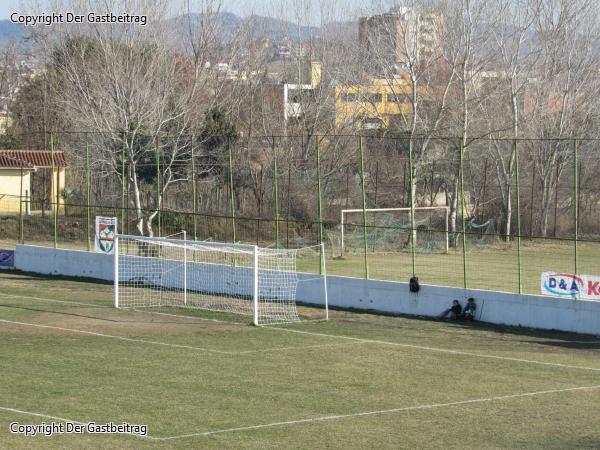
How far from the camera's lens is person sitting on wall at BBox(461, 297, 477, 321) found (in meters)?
26.8

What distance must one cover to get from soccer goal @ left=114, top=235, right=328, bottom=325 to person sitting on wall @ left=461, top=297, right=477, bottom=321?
144 inches

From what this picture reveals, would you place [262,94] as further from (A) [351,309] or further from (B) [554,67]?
(A) [351,309]

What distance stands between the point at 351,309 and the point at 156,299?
572 centimetres

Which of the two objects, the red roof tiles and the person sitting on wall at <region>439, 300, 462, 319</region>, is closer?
the person sitting on wall at <region>439, 300, 462, 319</region>

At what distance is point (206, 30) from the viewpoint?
66.8 meters

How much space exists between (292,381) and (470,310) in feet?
33.6

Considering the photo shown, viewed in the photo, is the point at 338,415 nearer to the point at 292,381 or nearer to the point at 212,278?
the point at 292,381

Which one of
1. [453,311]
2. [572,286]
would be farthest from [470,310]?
[572,286]

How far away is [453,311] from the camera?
1065 inches

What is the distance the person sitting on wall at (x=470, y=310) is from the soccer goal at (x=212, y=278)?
3651 millimetres

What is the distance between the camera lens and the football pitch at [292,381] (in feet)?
44.2

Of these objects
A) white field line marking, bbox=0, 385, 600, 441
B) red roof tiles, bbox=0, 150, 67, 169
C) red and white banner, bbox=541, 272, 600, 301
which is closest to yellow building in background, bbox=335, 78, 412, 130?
red roof tiles, bbox=0, 150, 67, 169

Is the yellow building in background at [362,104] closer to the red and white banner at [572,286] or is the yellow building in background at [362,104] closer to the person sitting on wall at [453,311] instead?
the person sitting on wall at [453,311]

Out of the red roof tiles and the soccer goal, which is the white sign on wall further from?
the red roof tiles
